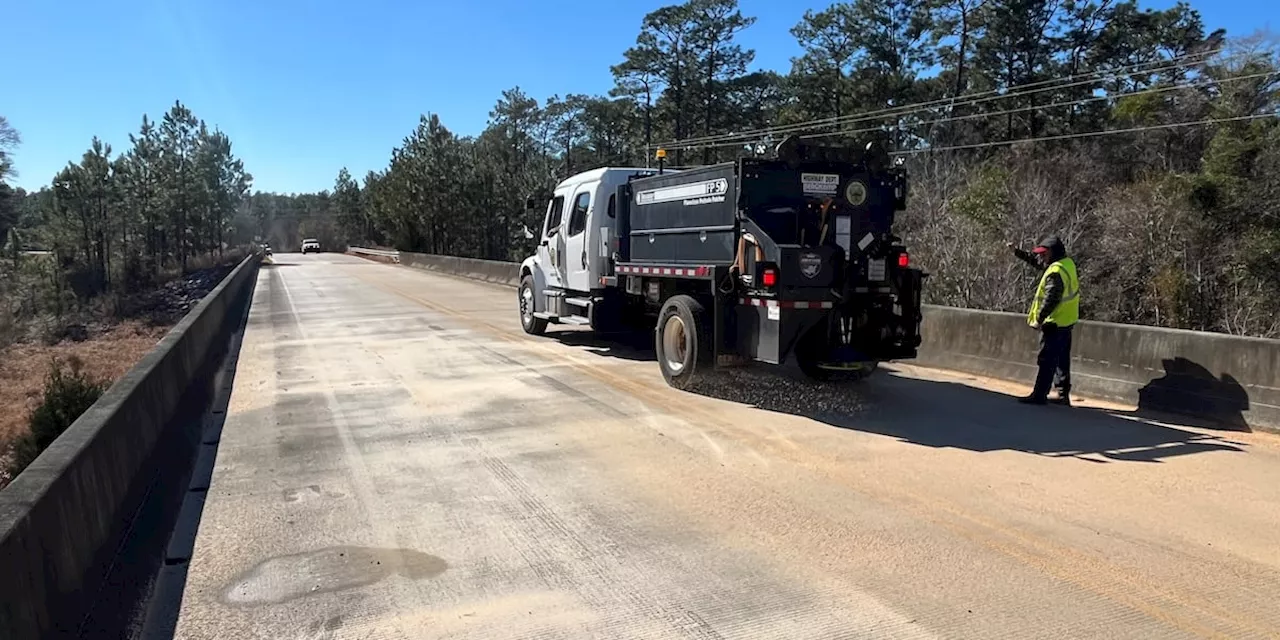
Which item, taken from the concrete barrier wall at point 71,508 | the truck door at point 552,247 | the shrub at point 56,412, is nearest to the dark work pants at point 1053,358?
the truck door at point 552,247

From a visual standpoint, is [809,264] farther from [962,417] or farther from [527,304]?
[527,304]

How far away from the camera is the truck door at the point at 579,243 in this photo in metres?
13.0

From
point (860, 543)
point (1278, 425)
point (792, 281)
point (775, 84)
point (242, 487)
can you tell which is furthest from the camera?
point (775, 84)

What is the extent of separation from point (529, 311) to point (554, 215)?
1.96 meters

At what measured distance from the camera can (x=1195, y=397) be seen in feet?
27.2

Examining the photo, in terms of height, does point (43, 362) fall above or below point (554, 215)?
below

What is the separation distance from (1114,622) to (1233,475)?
332 centimetres

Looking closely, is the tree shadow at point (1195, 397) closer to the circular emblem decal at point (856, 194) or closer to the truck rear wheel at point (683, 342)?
the circular emblem decal at point (856, 194)

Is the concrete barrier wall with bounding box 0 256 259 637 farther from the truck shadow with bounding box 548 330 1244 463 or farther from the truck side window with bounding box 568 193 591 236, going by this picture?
the truck side window with bounding box 568 193 591 236

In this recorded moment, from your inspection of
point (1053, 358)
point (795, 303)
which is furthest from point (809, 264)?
point (1053, 358)

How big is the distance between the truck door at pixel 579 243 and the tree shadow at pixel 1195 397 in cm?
744

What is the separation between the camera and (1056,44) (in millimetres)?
41594

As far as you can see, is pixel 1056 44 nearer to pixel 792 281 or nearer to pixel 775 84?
pixel 775 84

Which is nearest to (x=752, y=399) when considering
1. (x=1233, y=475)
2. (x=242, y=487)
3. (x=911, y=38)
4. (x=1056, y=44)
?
(x=1233, y=475)
